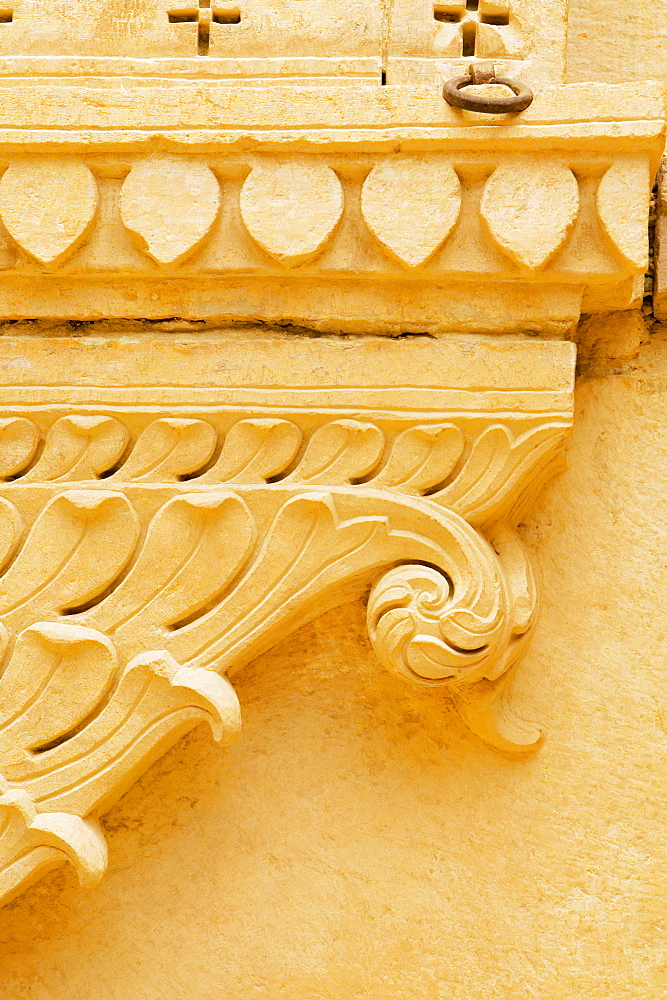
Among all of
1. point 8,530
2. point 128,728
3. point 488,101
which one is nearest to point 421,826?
point 128,728

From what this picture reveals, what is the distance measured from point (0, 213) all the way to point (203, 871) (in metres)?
0.78

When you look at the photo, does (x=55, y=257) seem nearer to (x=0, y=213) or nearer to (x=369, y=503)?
(x=0, y=213)

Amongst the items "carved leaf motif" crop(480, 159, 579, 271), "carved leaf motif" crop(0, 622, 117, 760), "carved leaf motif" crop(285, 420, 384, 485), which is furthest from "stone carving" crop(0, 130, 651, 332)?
"carved leaf motif" crop(0, 622, 117, 760)

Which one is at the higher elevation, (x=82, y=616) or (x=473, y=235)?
(x=473, y=235)

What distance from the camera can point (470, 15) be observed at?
4.69 ft

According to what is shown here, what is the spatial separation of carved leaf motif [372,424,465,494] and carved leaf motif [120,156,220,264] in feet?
1.04

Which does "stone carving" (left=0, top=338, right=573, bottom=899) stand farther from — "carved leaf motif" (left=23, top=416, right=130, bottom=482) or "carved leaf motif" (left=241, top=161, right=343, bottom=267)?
"carved leaf motif" (left=241, top=161, right=343, bottom=267)

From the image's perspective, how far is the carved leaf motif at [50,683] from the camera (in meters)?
1.32

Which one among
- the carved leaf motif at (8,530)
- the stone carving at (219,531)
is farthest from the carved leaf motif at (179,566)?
the carved leaf motif at (8,530)

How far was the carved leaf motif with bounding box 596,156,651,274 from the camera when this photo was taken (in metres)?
1.32

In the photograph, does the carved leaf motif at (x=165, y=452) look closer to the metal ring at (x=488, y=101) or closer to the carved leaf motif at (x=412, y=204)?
the carved leaf motif at (x=412, y=204)

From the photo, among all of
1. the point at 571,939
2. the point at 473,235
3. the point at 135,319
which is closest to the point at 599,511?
the point at 473,235

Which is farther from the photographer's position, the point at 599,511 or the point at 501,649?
the point at 599,511

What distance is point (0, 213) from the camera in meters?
1.36
